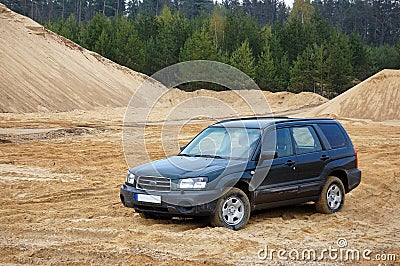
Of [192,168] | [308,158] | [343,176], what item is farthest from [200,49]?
[192,168]

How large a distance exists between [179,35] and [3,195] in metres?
51.7

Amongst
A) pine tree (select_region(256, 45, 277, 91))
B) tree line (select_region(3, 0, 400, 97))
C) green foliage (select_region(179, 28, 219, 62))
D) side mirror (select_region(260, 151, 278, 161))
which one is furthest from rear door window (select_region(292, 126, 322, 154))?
pine tree (select_region(256, 45, 277, 91))

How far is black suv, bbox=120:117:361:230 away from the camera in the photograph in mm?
8305

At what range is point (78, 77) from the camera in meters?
43.9

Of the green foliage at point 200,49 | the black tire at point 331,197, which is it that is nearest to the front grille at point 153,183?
the black tire at point 331,197

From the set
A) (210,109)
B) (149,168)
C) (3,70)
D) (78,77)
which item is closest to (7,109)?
(3,70)

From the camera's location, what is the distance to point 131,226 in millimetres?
8711

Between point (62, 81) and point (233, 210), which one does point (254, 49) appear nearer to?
point (62, 81)

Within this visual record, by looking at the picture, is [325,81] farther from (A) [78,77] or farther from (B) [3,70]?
(B) [3,70]

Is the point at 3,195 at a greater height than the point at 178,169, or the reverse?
the point at 178,169

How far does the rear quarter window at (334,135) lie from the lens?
33.2 feet

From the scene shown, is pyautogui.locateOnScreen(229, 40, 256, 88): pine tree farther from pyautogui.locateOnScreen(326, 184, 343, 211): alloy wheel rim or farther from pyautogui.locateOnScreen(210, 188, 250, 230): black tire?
pyautogui.locateOnScreen(210, 188, 250, 230): black tire

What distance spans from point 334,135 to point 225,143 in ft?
6.78

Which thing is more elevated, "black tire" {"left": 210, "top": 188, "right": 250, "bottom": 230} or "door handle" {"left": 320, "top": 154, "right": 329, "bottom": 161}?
"door handle" {"left": 320, "top": 154, "right": 329, "bottom": 161}
